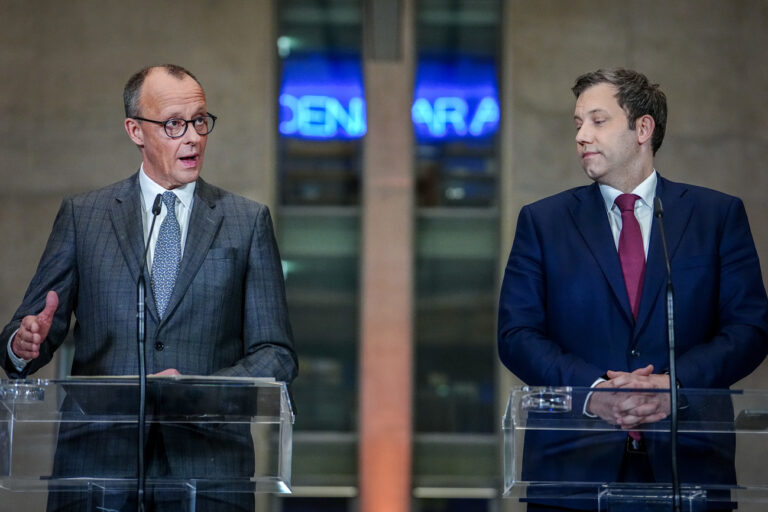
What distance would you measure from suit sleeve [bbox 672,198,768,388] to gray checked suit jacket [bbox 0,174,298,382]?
40.8 inches

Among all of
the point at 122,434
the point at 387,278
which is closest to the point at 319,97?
the point at 387,278

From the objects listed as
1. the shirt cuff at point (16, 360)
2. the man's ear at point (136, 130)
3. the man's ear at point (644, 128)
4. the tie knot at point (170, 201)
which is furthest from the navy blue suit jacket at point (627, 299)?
the shirt cuff at point (16, 360)

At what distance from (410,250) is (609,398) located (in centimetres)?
608

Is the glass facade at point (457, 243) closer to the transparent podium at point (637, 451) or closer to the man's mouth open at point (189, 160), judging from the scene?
the man's mouth open at point (189, 160)

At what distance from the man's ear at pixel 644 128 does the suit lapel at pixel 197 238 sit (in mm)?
1158

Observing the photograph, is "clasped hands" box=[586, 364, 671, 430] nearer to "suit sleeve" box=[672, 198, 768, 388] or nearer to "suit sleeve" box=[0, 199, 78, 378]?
"suit sleeve" box=[672, 198, 768, 388]

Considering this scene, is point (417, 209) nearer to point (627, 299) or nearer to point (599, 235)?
point (599, 235)

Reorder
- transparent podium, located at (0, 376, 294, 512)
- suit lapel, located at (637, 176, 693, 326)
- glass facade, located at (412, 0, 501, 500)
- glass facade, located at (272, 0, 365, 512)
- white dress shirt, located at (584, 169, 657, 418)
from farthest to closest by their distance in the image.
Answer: glass facade, located at (272, 0, 365, 512) < glass facade, located at (412, 0, 501, 500) < white dress shirt, located at (584, 169, 657, 418) < suit lapel, located at (637, 176, 693, 326) < transparent podium, located at (0, 376, 294, 512)

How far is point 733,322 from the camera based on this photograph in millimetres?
2988

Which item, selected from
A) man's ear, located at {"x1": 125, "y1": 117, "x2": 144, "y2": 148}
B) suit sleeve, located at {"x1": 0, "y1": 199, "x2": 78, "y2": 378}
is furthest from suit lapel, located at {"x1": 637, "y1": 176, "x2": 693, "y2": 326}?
suit sleeve, located at {"x1": 0, "y1": 199, "x2": 78, "y2": 378}

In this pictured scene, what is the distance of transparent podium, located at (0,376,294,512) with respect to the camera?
2375 millimetres

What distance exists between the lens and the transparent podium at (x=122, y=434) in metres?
2.38

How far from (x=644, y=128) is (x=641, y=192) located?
177 millimetres

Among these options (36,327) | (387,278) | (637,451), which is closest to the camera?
(637,451)
